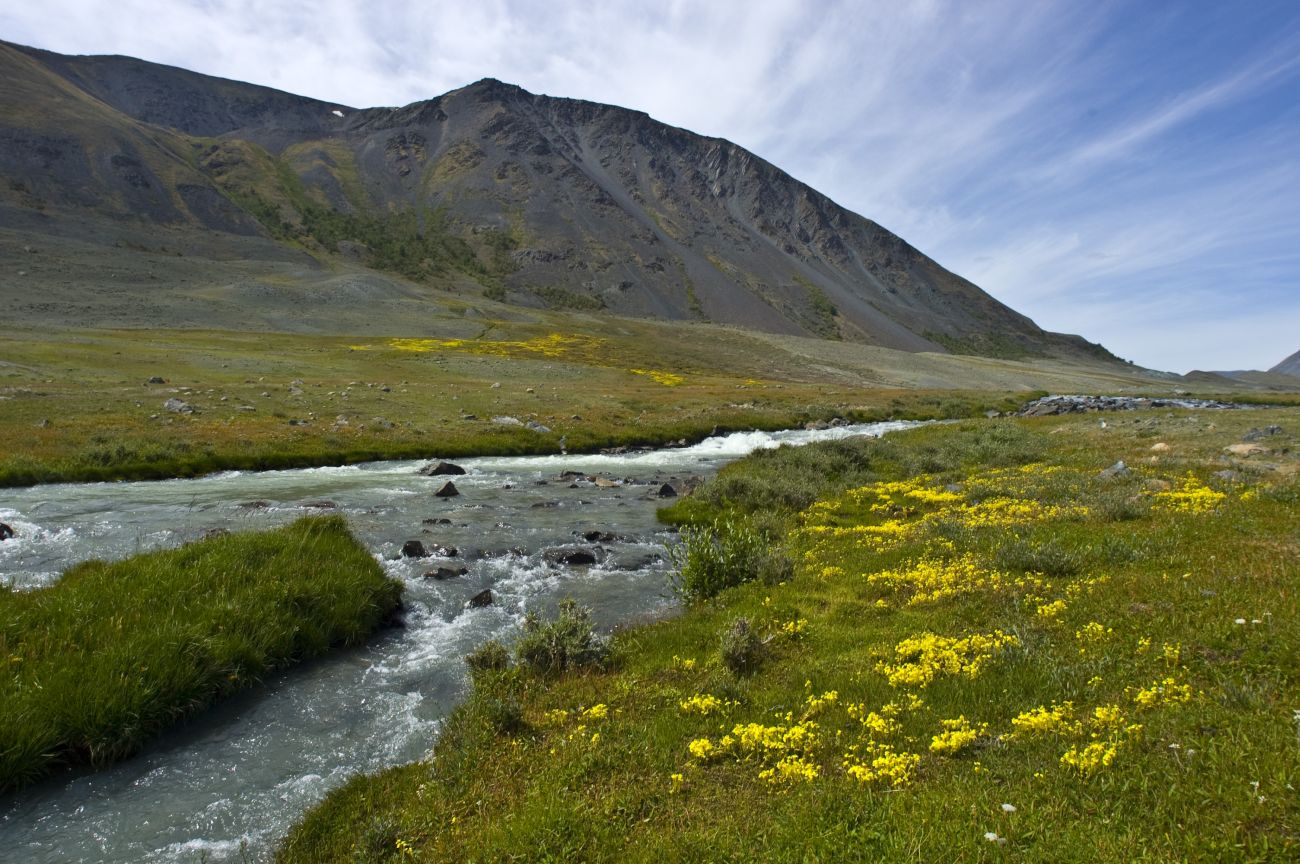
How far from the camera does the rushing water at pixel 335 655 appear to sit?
734cm

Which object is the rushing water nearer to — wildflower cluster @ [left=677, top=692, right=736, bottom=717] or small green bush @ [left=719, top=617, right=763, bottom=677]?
wildflower cluster @ [left=677, top=692, right=736, bottom=717]

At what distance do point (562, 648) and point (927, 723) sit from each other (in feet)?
19.3

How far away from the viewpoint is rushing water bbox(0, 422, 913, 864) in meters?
7.34

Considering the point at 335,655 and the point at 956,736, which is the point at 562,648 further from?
the point at 956,736

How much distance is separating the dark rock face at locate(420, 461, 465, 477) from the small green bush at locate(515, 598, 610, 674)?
20.1 metres

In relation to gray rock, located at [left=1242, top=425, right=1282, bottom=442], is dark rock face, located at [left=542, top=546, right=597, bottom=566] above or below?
below

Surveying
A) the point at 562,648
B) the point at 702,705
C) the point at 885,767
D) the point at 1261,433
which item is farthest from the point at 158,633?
the point at 1261,433

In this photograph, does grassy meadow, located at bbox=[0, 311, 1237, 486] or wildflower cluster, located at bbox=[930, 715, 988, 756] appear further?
grassy meadow, located at bbox=[0, 311, 1237, 486]

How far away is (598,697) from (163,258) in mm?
154773

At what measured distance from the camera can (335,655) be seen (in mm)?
11797

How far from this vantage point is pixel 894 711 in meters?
7.35

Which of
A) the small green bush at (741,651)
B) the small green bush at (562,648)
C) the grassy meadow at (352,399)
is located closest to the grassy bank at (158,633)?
the small green bush at (562,648)

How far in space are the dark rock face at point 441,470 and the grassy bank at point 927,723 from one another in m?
19.5

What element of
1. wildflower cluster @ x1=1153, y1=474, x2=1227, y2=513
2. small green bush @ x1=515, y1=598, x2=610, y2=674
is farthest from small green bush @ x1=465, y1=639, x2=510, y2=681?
wildflower cluster @ x1=1153, y1=474, x2=1227, y2=513
